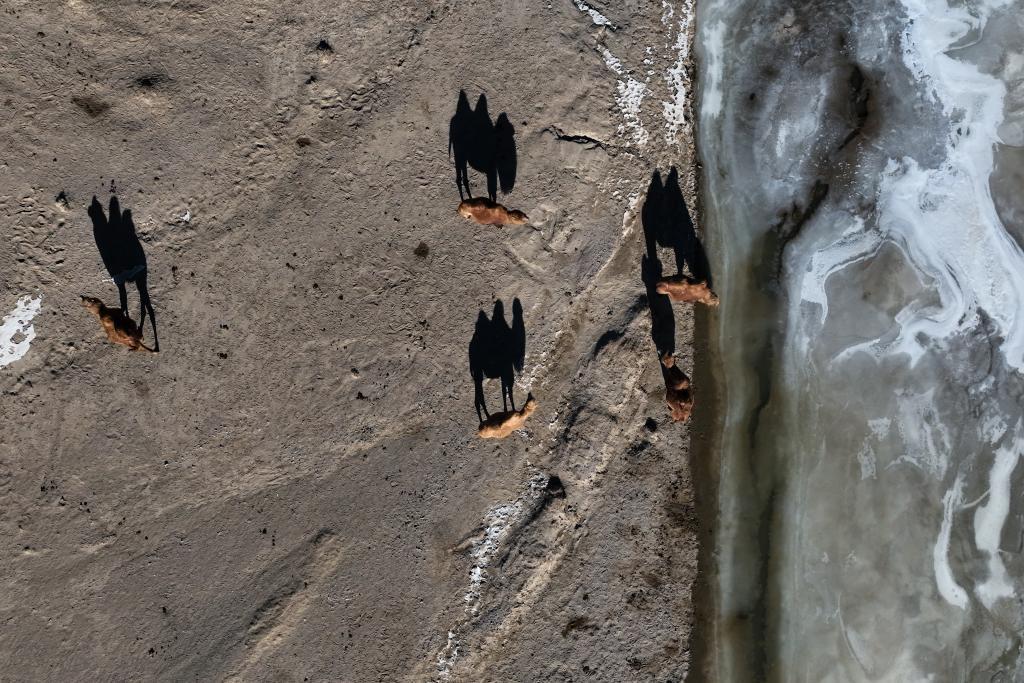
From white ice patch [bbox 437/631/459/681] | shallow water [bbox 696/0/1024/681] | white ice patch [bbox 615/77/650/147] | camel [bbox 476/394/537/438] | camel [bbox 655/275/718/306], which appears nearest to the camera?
camel [bbox 476/394/537/438]

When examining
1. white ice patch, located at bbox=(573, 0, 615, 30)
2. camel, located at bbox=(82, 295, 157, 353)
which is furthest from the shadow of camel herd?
white ice patch, located at bbox=(573, 0, 615, 30)

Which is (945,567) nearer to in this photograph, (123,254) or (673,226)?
(673,226)

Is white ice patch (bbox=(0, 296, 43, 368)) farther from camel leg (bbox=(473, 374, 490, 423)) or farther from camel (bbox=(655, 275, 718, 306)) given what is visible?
camel (bbox=(655, 275, 718, 306))

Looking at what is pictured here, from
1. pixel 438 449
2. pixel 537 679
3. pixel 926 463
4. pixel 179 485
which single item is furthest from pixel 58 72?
→ pixel 926 463

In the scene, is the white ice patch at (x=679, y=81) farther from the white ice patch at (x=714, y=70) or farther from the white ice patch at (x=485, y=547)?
the white ice patch at (x=485, y=547)

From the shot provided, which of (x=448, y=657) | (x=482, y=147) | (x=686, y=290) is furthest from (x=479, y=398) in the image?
(x=448, y=657)

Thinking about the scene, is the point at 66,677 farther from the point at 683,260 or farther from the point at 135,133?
the point at 683,260
